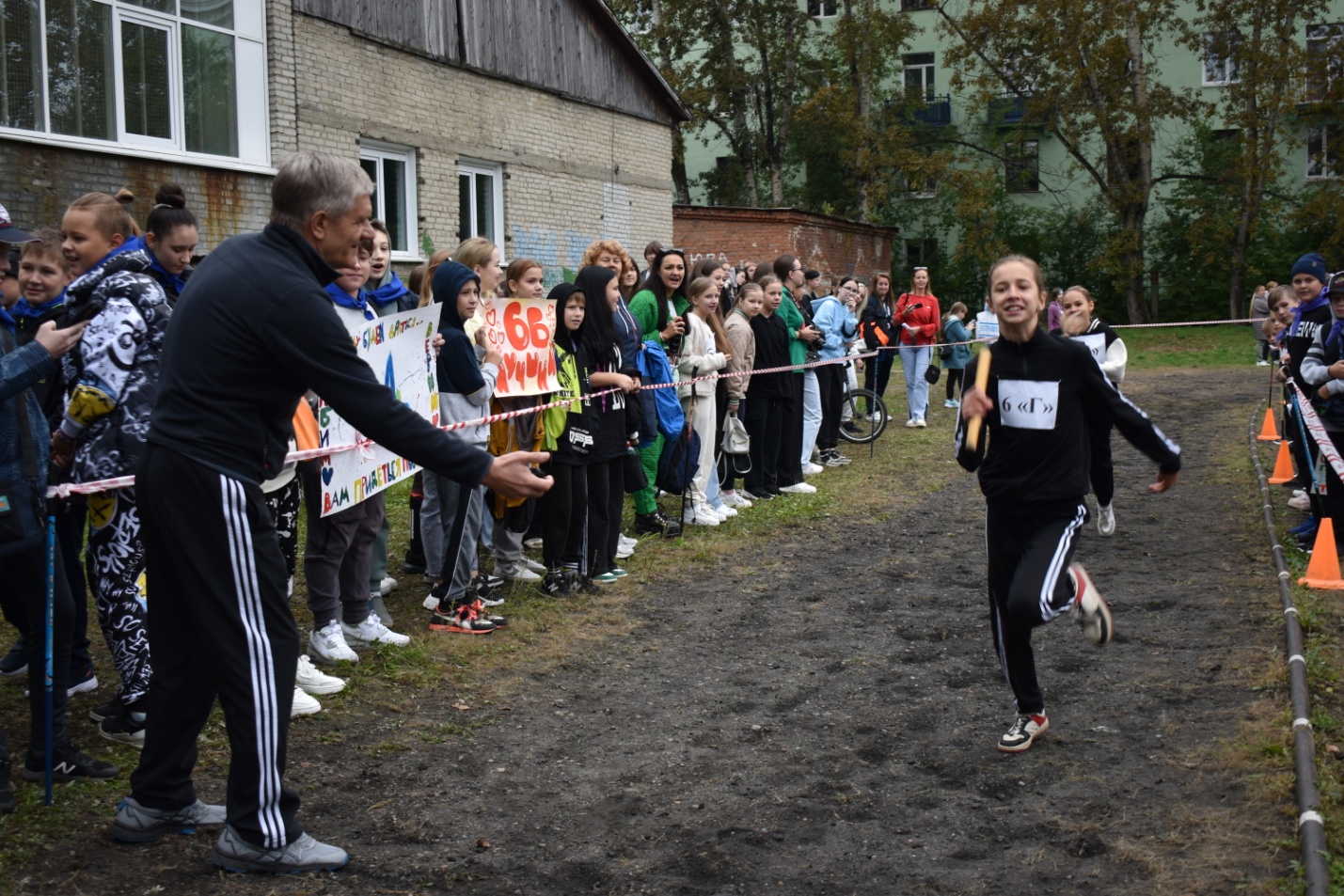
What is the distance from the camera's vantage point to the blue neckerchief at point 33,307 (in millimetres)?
5672

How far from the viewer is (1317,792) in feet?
14.7

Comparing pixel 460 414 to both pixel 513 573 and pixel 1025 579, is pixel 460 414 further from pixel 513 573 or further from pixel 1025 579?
pixel 1025 579

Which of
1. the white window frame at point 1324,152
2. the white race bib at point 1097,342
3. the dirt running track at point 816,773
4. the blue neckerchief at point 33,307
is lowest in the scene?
the dirt running track at point 816,773

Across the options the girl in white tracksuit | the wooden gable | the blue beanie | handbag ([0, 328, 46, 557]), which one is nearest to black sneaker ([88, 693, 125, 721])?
handbag ([0, 328, 46, 557])

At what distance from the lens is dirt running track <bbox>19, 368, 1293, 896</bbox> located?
4055mm

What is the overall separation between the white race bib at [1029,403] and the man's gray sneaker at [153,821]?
3.45 metres

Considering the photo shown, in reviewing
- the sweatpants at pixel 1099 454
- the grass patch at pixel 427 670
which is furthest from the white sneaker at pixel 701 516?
the sweatpants at pixel 1099 454

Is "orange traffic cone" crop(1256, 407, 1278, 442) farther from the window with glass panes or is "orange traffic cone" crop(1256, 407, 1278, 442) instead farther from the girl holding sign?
the window with glass panes

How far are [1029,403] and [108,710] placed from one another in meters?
4.14

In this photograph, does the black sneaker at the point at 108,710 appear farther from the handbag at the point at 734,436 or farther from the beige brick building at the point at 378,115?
the beige brick building at the point at 378,115

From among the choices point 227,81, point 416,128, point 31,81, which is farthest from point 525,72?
point 31,81

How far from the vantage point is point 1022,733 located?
17.2ft

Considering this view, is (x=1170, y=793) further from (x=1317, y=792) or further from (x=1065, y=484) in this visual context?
(x=1065, y=484)

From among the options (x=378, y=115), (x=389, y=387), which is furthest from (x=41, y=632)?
(x=378, y=115)
